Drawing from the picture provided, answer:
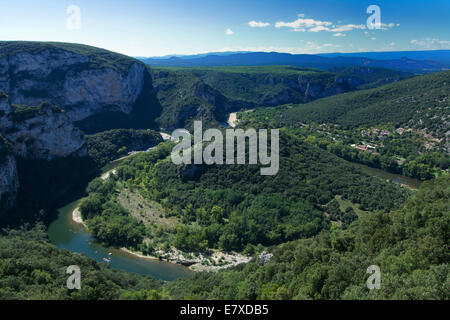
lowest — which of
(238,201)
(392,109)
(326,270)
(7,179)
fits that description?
(238,201)

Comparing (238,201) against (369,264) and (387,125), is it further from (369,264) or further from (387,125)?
(387,125)

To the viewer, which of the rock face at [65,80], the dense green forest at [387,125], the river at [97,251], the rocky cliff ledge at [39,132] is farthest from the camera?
the rock face at [65,80]

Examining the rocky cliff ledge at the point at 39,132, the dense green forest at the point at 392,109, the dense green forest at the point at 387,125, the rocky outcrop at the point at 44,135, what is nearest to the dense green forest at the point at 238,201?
the rocky outcrop at the point at 44,135

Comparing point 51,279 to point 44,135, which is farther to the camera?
point 44,135

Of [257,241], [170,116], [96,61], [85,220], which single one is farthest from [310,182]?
[96,61]

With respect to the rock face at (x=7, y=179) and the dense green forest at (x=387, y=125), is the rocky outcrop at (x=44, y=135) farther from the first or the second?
the dense green forest at (x=387, y=125)

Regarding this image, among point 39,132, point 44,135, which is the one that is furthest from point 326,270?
point 44,135
